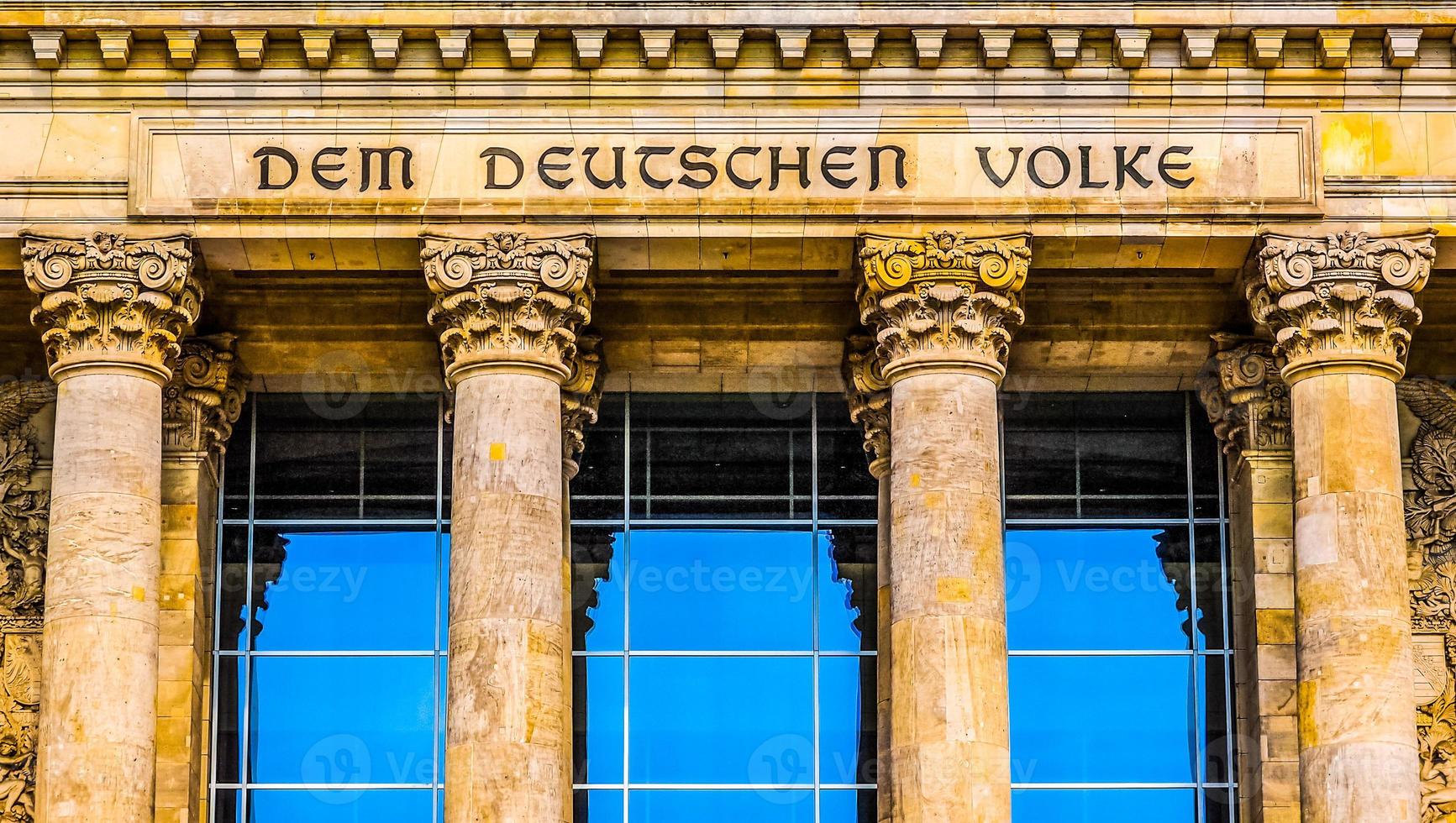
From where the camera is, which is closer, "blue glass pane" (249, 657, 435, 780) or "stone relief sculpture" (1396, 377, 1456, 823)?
"stone relief sculpture" (1396, 377, 1456, 823)

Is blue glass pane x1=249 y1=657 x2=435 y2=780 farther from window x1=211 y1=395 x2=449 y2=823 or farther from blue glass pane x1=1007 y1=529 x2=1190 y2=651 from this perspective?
blue glass pane x1=1007 y1=529 x2=1190 y2=651

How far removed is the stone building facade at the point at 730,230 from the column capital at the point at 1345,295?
0.15 ft

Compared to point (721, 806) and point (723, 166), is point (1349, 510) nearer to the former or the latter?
point (723, 166)

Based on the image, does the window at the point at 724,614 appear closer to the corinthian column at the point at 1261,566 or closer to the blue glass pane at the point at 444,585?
the blue glass pane at the point at 444,585

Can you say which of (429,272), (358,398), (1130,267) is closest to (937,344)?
(1130,267)

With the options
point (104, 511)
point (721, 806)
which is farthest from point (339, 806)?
point (104, 511)

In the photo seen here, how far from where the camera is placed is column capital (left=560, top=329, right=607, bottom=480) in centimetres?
3984

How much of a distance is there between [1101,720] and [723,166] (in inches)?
338

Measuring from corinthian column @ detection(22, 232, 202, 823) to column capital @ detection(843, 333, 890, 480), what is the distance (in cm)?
778

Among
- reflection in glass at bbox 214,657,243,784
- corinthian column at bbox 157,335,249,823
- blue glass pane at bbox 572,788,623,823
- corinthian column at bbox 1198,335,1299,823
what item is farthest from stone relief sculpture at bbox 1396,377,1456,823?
corinthian column at bbox 157,335,249,823

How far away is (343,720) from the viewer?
135 feet

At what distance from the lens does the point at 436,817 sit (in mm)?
Result: 40438

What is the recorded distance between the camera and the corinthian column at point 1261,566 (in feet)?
128

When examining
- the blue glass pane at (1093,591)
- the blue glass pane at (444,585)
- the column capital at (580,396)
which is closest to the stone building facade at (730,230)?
the column capital at (580,396)
